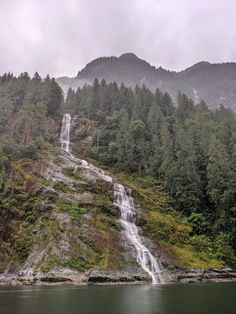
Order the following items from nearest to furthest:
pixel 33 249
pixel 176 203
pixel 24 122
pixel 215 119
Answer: pixel 33 249
pixel 176 203
pixel 24 122
pixel 215 119

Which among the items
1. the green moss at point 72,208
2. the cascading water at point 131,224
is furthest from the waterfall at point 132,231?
the green moss at point 72,208

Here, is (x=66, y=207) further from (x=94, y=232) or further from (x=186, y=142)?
(x=186, y=142)

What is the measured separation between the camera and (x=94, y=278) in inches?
2117

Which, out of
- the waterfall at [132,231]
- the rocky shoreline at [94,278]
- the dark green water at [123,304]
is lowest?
the dark green water at [123,304]

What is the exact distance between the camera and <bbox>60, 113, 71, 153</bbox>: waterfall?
103356 millimetres

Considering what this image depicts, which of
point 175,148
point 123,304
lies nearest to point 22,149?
point 175,148

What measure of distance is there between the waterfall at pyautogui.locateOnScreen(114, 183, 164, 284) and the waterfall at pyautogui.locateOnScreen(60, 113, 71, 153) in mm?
28479

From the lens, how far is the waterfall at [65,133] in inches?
4069

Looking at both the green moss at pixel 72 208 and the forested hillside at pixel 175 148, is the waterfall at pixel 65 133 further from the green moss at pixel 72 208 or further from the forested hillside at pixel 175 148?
the green moss at pixel 72 208

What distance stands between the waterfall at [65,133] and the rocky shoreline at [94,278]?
48413 mm

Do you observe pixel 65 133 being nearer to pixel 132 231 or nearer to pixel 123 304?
pixel 132 231

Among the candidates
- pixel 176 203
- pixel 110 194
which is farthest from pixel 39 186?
pixel 176 203

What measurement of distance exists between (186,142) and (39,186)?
118ft

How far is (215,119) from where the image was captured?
115 meters
